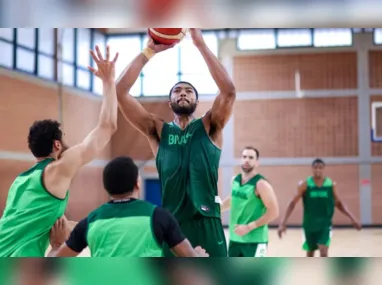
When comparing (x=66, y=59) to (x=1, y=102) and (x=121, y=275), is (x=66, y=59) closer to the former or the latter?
(x=1, y=102)

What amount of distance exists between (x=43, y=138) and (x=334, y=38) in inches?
390

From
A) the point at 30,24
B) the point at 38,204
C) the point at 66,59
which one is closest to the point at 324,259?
the point at 38,204

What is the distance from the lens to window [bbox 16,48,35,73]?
7356 millimetres

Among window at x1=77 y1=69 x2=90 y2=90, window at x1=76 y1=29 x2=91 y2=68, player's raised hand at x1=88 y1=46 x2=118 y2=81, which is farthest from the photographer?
window at x1=77 y1=69 x2=90 y2=90

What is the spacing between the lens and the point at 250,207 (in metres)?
4.24

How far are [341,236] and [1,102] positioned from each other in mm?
6705

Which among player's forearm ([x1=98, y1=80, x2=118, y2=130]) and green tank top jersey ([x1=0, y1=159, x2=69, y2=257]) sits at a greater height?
player's forearm ([x1=98, y1=80, x2=118, y2=130])

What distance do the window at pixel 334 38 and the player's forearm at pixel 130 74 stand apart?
881cm

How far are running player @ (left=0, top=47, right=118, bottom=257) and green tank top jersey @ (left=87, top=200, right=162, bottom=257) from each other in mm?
362

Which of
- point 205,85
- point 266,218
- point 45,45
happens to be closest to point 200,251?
point 266,218

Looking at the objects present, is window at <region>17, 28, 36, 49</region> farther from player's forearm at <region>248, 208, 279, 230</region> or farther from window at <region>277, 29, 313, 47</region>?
window at <region>277, 29, 313, 47</region>

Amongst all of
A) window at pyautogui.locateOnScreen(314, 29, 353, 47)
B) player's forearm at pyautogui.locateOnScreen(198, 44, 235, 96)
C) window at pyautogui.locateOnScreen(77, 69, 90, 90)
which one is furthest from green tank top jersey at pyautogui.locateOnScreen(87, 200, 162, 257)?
window at pyautogui.locateOnScreen(314, 29, 353, 47)

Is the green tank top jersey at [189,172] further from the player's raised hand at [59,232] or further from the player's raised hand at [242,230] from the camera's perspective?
the player's raised hand at [242,230]

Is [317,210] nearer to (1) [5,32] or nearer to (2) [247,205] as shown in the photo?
(2) [247,205]
